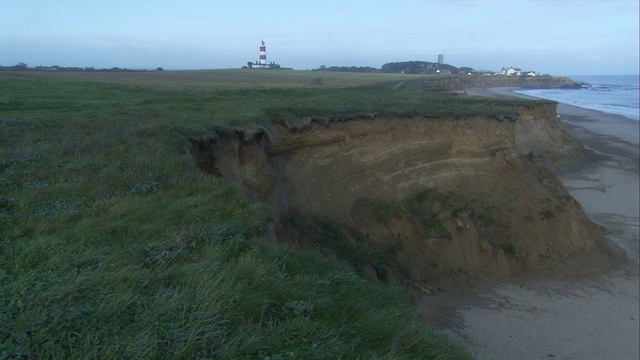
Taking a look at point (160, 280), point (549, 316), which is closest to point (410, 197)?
point (549, 316)

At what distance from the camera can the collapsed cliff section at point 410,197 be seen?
13.6 meters

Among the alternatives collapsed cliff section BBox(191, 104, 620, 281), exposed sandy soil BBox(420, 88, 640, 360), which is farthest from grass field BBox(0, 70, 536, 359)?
collapsed cliff section BBox(191, 104, 620, 281)

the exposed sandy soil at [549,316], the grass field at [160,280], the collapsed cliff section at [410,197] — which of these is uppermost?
the grass field at [160,280]

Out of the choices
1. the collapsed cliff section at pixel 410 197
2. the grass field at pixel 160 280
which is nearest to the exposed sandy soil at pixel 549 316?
the collapsed cliff section at pixel 410 197

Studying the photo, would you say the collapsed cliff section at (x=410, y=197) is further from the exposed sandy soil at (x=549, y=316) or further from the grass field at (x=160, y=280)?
the grass field at (x=160, y=280)

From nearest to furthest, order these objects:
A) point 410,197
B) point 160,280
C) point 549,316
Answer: point 160,280
point 549,316
point 410,197

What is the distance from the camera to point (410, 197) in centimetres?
1688

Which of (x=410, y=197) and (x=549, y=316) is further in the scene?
(x=410, y=197)

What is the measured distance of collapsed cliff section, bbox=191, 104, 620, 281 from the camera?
44.5 feet

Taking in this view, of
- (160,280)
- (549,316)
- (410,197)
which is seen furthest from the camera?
(410,197)

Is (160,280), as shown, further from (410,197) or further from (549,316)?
(410,197)

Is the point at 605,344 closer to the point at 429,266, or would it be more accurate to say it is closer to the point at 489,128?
the point at 429,266

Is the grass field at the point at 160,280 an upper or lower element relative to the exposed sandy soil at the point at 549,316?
upper

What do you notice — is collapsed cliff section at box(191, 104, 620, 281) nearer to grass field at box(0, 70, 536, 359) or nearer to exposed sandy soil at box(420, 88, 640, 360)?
exposed sandy soil at box(420, 88, 640, 360)
